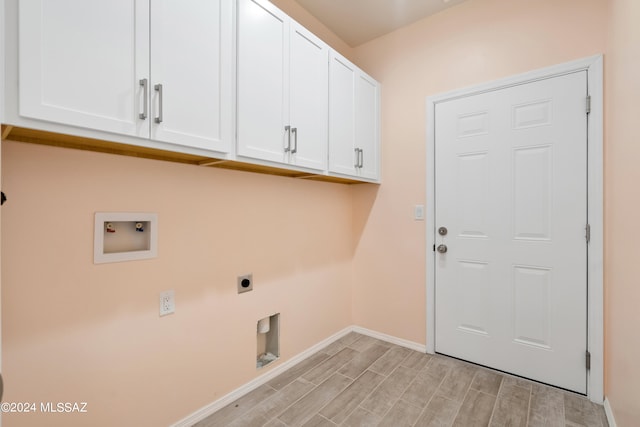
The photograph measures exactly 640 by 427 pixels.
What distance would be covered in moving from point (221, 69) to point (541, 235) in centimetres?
222

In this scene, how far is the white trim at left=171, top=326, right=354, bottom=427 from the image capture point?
5.58 ft

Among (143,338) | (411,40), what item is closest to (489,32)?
(411,40)

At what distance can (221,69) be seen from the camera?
4.88 feet

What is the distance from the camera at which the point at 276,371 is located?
2184 millimetres

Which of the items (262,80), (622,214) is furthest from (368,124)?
(622,214)

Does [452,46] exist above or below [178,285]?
above

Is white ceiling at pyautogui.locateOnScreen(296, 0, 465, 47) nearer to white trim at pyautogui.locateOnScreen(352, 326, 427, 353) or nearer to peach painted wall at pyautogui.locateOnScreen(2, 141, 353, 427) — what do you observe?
peach painted wall at pyautogui.locateOnScreen(2, 141, 353, 427)

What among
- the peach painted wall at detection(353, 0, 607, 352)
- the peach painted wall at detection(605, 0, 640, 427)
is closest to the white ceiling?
the peach painted wall at detection(353, 0, 607, 352)

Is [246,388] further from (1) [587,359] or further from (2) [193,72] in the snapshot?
(1) [587,359]

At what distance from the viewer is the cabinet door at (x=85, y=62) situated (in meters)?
0.96

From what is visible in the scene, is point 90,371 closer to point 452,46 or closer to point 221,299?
point 221,299

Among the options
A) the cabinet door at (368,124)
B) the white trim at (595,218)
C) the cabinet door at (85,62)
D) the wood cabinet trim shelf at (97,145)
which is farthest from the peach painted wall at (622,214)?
the cabinet door at (85,62)

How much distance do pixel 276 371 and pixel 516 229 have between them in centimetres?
197

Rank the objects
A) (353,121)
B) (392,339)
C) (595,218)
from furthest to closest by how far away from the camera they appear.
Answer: (392,339)
(353,121)
(595,218)
